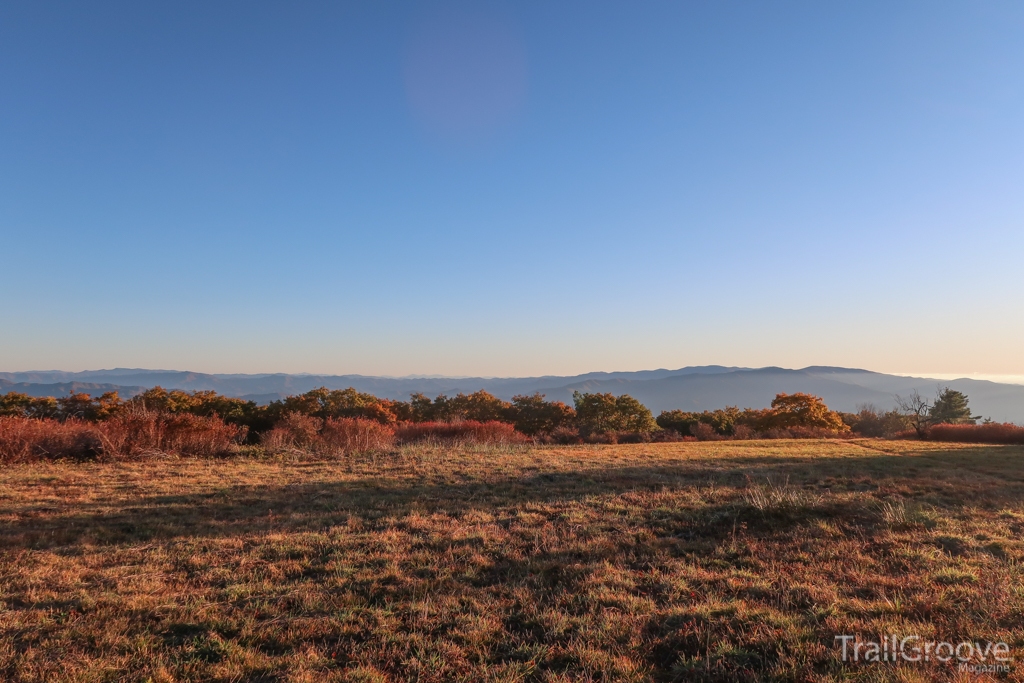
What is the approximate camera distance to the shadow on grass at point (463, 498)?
7.84 m

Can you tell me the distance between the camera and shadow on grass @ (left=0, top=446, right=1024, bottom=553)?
7.84 meters

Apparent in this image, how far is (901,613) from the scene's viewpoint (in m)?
4.53

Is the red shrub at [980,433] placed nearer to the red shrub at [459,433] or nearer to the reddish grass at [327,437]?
the red shrub at [459,433]

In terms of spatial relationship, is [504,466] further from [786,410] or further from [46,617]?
[786,410]

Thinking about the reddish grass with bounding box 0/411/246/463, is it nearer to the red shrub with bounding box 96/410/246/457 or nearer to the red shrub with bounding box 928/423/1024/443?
the red shrub with bounding box 96/410/246/457

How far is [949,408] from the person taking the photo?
52594mm

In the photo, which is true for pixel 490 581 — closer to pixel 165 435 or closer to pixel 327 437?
pixel 165 435

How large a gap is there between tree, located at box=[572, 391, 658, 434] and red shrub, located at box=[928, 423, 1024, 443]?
72.3 ft

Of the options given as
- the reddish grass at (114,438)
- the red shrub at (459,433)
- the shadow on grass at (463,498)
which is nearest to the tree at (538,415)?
the red shrub at (459,433)

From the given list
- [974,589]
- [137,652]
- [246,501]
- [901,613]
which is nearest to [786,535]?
[974,589]

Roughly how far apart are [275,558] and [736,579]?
6.40m

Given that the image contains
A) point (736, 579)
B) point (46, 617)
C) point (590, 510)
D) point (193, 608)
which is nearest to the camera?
point (46, 617)

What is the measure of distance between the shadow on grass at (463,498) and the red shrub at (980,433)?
20993 mm

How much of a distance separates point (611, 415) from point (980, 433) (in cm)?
2796
